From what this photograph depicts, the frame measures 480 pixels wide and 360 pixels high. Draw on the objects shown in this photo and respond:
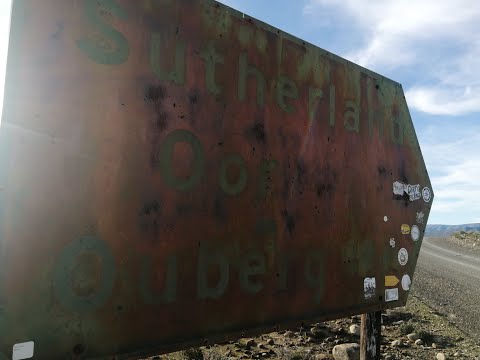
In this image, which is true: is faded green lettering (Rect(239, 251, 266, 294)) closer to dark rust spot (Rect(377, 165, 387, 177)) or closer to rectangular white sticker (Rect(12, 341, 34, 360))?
rectangular white sticker (Rect(12, 341, 34, 360))

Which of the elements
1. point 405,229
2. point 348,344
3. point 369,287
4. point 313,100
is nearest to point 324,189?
point 313,100

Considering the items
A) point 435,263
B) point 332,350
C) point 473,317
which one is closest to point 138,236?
point 332,350

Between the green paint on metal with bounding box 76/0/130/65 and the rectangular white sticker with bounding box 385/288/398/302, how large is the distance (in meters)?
2.81

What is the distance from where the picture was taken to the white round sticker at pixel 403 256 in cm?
342

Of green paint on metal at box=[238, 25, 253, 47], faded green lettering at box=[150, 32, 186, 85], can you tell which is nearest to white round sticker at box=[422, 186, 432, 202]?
green paint on metal at box=[238, 25, 253, 47]

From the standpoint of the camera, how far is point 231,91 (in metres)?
2.37

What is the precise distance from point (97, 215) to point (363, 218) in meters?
2.14

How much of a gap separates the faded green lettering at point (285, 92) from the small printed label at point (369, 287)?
156 cm

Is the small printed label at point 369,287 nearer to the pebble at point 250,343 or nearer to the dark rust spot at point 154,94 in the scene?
the dark rust spot at point 154,94

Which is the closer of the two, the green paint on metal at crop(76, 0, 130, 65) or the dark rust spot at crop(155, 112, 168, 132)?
the green paint on metal at crop(76, 0, 130, 65)

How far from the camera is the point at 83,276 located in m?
1.76

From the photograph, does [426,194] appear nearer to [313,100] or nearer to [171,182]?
[313,100]

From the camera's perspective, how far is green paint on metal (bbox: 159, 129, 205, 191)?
2039 mm

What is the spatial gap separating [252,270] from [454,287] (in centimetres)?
1126
